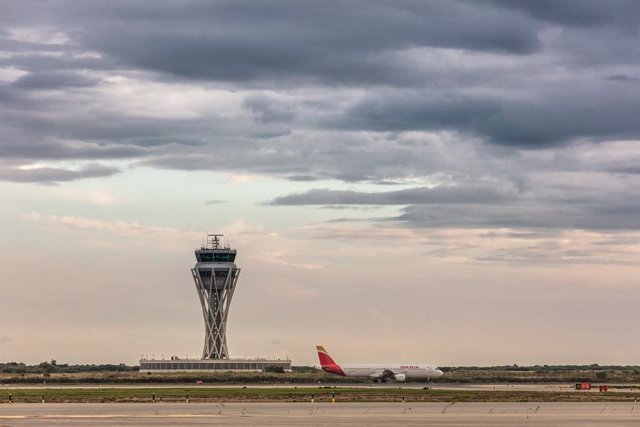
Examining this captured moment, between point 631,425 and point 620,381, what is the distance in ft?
393

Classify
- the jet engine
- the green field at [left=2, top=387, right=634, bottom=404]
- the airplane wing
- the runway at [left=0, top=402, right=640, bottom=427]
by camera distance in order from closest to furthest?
1. the runway at [left=0, top=402, right=640, bottom=427]
2. the green field at [left=2, top=387, right=634, bottom=404]
3. the jet engine
4. the airplane wing

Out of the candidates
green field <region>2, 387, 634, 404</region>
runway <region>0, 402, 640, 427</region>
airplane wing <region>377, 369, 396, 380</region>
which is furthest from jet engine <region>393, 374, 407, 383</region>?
runway <region>0, 402, 640, 427</region>

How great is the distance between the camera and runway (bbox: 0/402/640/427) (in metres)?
83.9

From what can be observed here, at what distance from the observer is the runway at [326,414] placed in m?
83.9

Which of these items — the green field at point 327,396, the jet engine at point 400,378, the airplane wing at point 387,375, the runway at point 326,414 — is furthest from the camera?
the airplane wing at point 387,375

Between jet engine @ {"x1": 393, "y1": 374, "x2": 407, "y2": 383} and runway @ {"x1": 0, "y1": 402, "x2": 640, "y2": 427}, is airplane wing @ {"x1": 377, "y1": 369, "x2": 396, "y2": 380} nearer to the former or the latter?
jet engine @ {"x1": 393, "y1": 374, "x2": 407, "y2": 383}

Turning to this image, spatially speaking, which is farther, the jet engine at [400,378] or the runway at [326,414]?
the jet engine at [400,378]

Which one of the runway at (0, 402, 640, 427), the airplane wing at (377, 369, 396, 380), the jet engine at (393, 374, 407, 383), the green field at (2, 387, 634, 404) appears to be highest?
the airplane wing at (377, 369, 396, 380)

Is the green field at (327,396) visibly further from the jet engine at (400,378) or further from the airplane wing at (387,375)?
the airplane wing at (387,375)

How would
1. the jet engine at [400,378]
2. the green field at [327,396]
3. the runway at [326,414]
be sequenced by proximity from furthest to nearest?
the jet engine at [400,378] → the green field at [327,396] → the runway at [326,414]

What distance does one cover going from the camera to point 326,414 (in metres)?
93.1

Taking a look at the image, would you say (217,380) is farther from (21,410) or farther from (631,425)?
(631,425)

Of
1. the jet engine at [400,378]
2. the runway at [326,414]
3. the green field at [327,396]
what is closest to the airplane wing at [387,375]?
the jet engine at [400,378]

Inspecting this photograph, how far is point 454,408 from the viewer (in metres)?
105
